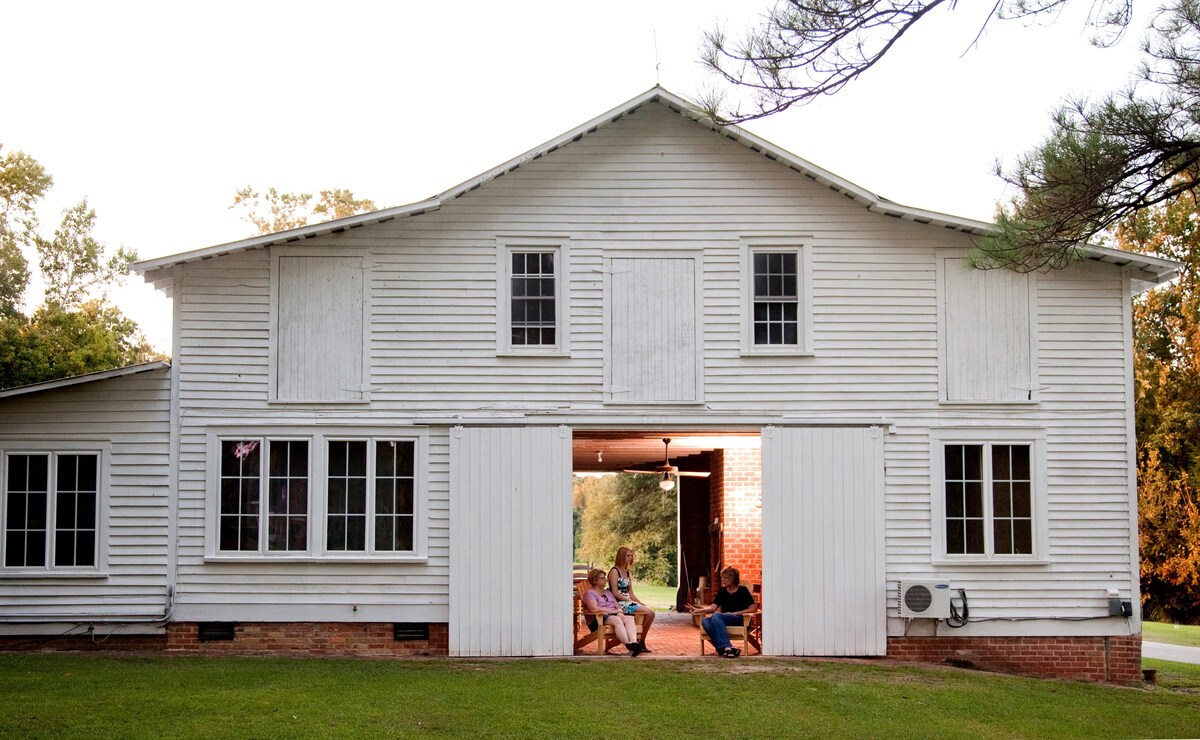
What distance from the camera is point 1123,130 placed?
34.8 feet

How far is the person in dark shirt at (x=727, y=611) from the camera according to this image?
15.5 m

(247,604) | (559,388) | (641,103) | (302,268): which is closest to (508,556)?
(559,388)

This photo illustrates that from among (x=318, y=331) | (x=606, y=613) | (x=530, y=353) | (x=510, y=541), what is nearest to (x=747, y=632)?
(x=606, y=613)

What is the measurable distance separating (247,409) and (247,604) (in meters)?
2.18

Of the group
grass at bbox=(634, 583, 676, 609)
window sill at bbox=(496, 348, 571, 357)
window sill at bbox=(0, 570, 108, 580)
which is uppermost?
window sill at bbox=(496, 348, 571, 357)

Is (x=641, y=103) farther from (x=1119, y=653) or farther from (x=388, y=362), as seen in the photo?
(x=1119, y=653)

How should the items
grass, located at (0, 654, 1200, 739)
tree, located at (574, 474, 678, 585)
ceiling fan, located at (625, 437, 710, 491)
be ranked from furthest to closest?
tree, located at (574, 474, 678, 585) < ceiling fan, located at (625, 437, 710, 491) < grass, located at (0, 654, 1200, 739)

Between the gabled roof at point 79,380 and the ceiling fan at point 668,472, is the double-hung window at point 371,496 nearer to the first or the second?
the gabled roof at point 79,380

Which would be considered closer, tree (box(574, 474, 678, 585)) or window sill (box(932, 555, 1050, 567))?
window sill (box(932, 555, 1050, 567))

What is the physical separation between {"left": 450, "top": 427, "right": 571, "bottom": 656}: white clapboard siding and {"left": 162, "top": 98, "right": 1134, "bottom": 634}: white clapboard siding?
0.24 metres

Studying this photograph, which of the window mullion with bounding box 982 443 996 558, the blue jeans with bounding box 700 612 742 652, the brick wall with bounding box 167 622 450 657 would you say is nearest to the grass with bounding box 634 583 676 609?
the blue jeans with bounding box 700 612 742 652

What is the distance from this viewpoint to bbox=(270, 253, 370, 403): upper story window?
15555 mm

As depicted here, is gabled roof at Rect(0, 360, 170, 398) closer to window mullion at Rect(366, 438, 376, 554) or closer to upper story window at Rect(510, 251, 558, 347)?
window mullion at Rect(366, 438, 376, 554)

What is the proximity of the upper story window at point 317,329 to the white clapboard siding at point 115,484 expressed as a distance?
1.41 metres
